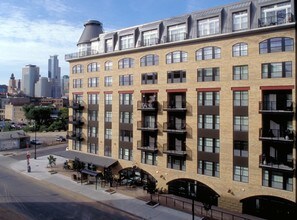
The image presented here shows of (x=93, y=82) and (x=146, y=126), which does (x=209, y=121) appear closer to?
(x=146, y=126)

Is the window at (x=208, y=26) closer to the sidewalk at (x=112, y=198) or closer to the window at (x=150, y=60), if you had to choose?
the window at (x=150, y=60)

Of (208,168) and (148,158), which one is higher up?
(148,158)

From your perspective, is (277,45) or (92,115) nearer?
(277,45)

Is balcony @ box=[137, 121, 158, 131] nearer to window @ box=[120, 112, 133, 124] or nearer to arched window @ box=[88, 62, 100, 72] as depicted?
window @ box=[120, 112, 133, 124]

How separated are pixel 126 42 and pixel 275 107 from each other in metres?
20.7

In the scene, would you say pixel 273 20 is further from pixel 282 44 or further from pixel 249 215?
pixel 249 215

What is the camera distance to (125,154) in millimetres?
36812

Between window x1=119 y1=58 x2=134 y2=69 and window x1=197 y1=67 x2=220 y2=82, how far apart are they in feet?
32.4

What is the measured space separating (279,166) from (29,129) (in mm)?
87219

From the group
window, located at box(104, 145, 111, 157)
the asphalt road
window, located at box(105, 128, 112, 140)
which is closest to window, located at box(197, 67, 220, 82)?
window, located at box(105, 128, 112, 140)

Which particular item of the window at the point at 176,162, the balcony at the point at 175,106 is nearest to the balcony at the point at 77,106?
the balcony at the point at 175,106

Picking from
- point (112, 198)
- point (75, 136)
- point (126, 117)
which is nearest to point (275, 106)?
point (126, 117)

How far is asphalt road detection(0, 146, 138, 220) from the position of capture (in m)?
25.9

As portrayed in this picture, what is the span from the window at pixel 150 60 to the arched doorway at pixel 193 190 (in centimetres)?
1391
